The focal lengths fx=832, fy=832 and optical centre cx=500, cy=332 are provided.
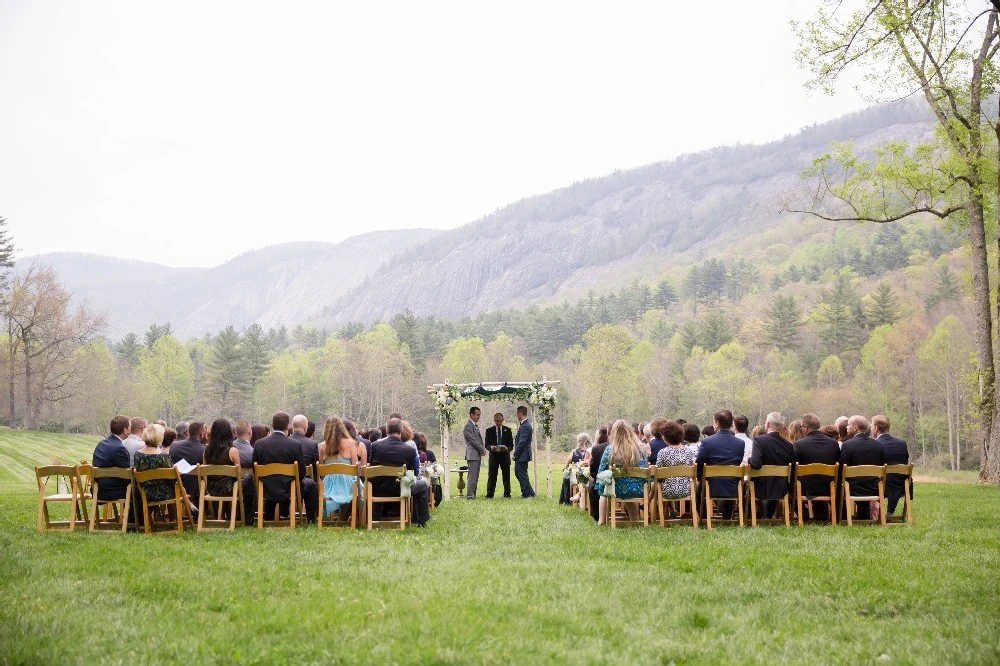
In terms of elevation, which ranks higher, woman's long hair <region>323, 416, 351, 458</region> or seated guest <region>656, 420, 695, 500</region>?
woman's long hair <region>323, 416, 351, 458</region>

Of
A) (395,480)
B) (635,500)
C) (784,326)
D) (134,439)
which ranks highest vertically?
(784,326)

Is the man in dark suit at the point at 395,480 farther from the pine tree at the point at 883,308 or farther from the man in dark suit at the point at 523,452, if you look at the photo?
the pine tree at the point at 883,308

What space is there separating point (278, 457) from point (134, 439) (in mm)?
2520

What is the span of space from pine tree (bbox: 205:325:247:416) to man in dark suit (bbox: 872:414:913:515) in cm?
7097

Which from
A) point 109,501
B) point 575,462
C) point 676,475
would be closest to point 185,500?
point 109,501

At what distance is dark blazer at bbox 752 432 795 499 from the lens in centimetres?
1229

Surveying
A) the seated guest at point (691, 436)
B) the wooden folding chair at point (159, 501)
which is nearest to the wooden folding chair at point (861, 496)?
the seated guest at point (691, 436)

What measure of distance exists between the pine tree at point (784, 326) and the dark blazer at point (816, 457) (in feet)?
231

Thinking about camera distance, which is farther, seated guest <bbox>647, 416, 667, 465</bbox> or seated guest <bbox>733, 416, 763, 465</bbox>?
seated guest <bbox>647, 416, 667, 465</bbox>

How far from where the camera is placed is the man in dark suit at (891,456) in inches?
507

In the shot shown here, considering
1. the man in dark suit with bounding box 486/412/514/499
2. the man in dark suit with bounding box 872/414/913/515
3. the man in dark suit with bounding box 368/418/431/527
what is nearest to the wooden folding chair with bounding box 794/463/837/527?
the man in dark suit with bounding box 872/414/913/515

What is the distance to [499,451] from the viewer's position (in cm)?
1953

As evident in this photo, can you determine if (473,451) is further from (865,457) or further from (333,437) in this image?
(865,457)

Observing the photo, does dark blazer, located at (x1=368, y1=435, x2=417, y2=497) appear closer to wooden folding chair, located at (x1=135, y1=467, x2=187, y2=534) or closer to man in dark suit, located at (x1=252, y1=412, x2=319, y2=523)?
man in dark suit, located at (x1=252, y1=412, x2=319, y2=523)
